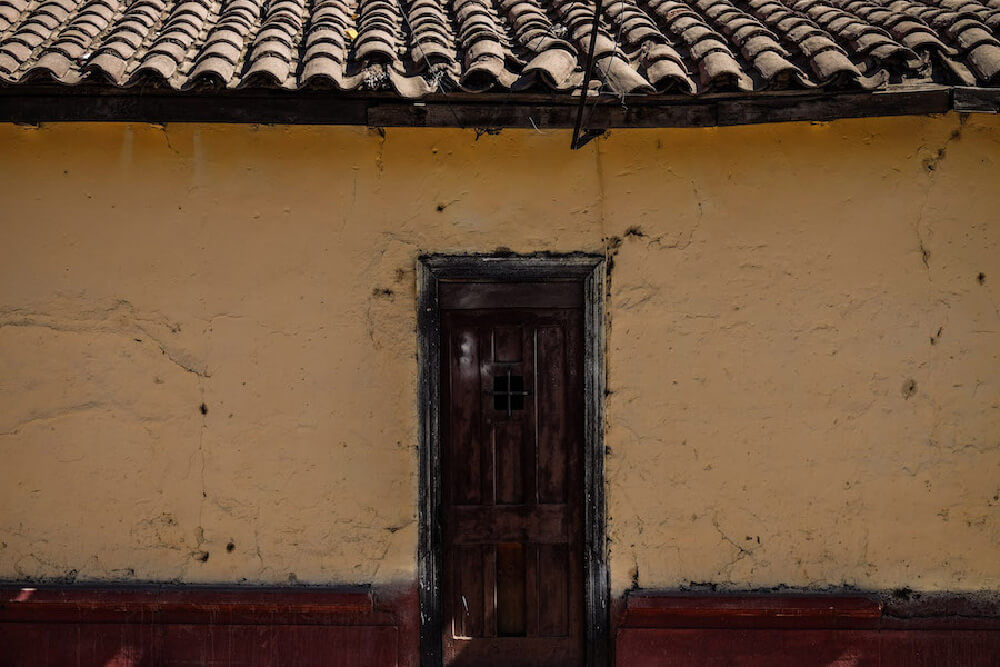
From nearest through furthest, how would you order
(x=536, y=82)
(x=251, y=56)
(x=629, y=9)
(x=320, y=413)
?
(x=536, y=82), (x=251, y=56), (x=320, y=413), (x=629, y=9)

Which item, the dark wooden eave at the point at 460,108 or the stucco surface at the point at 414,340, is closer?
the dark wooden eave at the point at 460,108

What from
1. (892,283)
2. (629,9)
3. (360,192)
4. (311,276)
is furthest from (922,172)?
(311,276)

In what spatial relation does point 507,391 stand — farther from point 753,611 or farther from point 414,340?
point 753,611

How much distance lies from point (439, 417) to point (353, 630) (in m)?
1.15

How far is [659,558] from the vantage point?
14.5ft

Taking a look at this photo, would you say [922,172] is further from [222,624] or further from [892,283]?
[222,624]

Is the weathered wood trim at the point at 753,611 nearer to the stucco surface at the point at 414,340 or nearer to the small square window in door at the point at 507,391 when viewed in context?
the stucco surface at the point at 414,340

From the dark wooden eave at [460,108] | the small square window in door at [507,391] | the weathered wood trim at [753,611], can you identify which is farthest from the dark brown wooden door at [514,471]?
the dark wooden eave at [460,108]

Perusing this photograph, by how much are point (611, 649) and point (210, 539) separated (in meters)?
2.13

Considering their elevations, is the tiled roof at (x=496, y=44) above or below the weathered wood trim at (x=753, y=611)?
above

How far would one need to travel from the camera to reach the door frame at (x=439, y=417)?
4363mm

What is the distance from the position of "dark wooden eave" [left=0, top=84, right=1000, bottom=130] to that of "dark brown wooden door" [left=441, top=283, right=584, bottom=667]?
3.28 feet

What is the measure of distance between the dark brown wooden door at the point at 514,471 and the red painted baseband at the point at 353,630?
406 millimetres

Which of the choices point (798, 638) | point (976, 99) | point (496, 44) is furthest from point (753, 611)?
point (496, 44)
